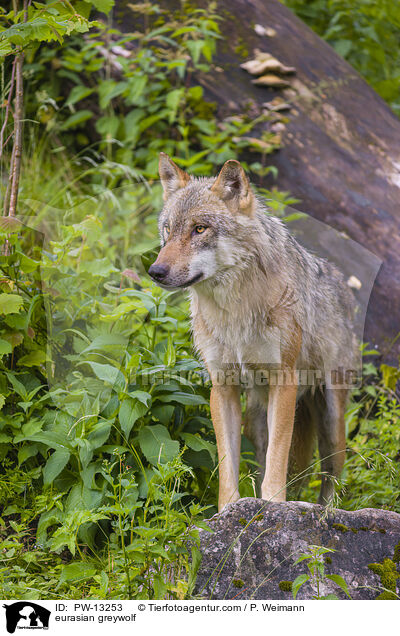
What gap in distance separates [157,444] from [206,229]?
4.42 ft

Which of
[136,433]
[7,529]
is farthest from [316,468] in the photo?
[7,529]

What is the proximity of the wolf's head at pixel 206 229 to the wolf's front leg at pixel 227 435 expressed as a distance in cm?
83

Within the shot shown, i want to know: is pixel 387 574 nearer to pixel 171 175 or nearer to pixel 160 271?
pixel 160 271

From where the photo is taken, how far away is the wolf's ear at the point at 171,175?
4195mm

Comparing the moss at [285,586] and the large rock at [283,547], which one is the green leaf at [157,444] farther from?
the moss at [285,586]

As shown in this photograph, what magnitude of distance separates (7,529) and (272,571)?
5.74 ft

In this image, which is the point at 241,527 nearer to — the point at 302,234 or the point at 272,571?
the point at 272,571

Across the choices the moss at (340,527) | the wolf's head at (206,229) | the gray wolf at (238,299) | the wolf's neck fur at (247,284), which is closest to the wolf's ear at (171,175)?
the gray wolf at (238,299)

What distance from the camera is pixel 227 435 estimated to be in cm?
413

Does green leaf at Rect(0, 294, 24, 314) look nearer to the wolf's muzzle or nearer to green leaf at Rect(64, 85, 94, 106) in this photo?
the wolf's muzzle

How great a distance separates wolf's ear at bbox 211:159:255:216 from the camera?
152 inches

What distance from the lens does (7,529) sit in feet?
13.1

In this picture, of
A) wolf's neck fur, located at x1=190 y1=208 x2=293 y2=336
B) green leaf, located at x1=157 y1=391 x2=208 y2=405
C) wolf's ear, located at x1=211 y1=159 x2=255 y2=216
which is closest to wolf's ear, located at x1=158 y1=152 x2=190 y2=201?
wolf's ear, located at x1=211 y1=159 x2=255 y2=216
